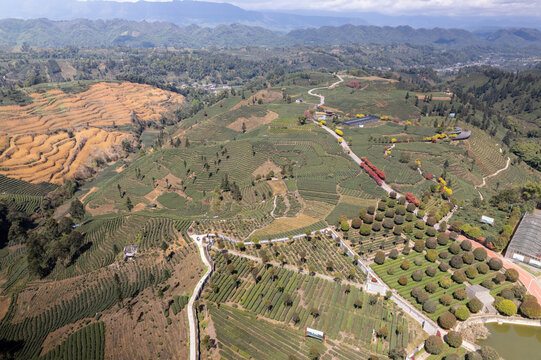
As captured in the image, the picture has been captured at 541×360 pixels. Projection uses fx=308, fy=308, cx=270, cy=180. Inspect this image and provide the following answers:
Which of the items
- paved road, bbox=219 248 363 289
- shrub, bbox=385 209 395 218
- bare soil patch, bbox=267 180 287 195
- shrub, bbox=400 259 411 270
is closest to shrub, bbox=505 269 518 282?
shrub, bbox=400 259 411 270

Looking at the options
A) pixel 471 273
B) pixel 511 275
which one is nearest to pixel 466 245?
pixel 471 273

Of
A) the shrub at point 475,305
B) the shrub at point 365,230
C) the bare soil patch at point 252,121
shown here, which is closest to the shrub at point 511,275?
the shrub at point 475,305

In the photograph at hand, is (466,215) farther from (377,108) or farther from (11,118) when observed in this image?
(11,118)

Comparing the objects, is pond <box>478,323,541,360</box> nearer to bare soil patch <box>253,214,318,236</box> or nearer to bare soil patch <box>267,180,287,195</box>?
bare soil patch <box>253,214,318,236</box>

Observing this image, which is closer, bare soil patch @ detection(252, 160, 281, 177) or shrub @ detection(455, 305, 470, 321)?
shrub @ detection(455, 305, 470, 321)

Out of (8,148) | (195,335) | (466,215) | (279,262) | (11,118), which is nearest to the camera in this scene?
(195,335)

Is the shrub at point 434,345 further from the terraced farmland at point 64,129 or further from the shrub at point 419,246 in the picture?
the terraced farmland at point 64,129

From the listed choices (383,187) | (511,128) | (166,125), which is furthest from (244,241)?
(511,128)
